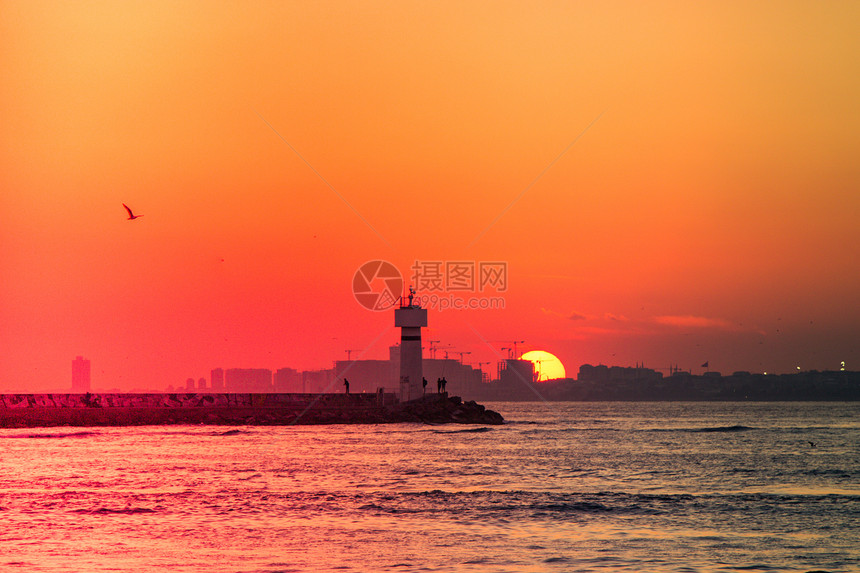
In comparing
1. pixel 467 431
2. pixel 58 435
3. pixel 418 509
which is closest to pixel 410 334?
pixel 467 431

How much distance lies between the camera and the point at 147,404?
241 ft

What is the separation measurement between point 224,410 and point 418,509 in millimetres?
49327

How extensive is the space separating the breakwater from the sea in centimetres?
2087

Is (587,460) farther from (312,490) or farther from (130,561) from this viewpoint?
(130,561)

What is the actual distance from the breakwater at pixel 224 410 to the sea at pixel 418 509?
2087cm

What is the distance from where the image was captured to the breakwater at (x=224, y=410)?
219 ft

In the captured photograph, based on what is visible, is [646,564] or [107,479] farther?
[107,479]

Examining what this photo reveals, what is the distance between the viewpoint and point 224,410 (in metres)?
70.4

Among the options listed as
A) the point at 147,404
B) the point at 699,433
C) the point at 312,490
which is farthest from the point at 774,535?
the point at 147,404

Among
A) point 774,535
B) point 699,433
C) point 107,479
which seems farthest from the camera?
point 699,433

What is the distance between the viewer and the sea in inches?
683

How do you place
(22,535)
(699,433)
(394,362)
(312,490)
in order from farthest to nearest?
(394,362) → (699,433) → (312,490) → (22,535)

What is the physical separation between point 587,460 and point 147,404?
150 ft

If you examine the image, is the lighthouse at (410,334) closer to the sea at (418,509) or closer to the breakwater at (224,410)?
the breakwater at (224,410)
